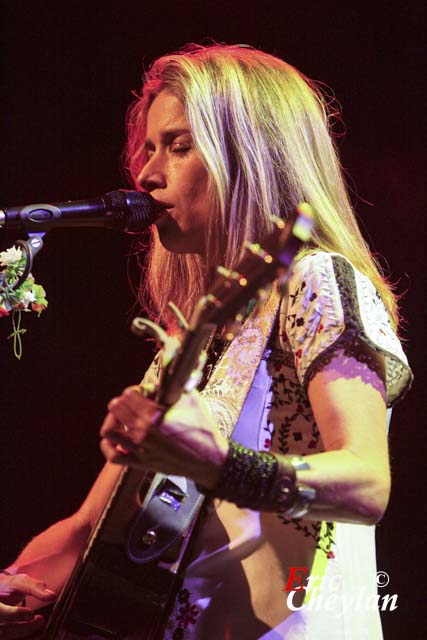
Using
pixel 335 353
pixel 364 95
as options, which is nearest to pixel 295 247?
pixel 335 353

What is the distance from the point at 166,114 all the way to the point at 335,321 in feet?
3.24

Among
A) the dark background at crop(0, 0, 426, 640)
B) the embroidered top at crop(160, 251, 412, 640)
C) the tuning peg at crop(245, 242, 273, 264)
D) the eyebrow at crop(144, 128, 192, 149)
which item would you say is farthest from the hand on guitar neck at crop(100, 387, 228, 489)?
the dark background at crop(0, 0, 426, 640)

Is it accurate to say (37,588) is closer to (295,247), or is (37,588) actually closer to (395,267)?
(295,247)

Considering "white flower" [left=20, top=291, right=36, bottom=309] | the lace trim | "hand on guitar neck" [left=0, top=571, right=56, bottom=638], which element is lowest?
"hand on guitar neck" [left=0, top=571, right=56, bottom=638]

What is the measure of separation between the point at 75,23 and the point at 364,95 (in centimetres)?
145

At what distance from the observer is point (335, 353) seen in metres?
1.55

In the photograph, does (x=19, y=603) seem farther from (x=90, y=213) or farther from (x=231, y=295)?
(x=231, y=295)

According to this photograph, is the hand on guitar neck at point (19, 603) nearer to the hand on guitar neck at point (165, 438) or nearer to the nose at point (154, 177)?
the hand on guitar neck at point (165, 438)

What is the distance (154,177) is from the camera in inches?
83.5

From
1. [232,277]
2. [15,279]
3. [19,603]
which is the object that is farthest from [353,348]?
[19,603]

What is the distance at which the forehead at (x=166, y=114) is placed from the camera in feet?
7.15

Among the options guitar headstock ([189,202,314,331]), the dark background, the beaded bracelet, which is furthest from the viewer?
the dark background

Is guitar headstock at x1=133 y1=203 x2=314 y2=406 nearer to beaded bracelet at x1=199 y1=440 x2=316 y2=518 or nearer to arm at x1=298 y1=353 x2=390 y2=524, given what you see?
beaded bracelet at x1=199 y1=440 x2=316 y2=518

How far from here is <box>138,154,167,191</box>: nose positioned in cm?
212
